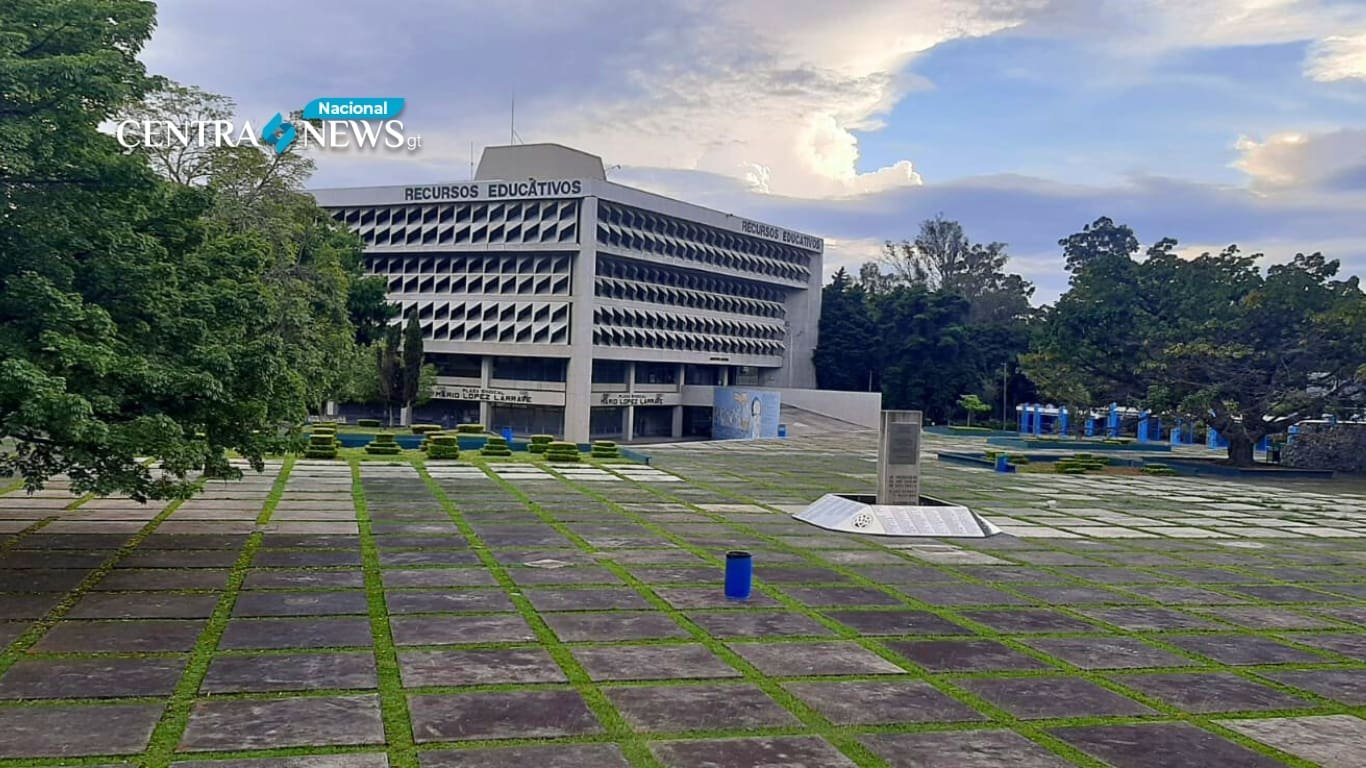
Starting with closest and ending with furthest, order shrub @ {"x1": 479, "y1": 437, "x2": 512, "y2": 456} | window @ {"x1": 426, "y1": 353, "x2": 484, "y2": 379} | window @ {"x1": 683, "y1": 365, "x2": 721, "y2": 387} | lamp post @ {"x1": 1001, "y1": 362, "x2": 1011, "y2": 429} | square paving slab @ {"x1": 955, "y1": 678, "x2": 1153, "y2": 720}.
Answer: square paving slab @ {"x1": 955, "y1": 678, "x2": 1153, "y2": 720} < shrub @ {"x1": 479, "y1": 437, "x2": 512, "y2": 456} < window @ {"x1": 426, "y1": 353, "x2": 484, "y2": 379} < window @ {"x1": 683, "y1": 365, "x2": 721, "y2": 387} < lamp post @ {"x1": 1001, "y1": 362, "x2": 1011, "y2": 429}

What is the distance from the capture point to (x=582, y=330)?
64062mm

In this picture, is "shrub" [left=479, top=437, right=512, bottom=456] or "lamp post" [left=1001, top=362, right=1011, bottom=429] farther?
"lamp post" [left=1001, top=362, right=1011, bottom=429]

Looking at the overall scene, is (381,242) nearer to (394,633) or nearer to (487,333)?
(487,333)

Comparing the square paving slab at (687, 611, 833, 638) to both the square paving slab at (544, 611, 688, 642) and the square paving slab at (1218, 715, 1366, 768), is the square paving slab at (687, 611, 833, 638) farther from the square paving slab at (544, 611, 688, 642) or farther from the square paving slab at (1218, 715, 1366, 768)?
the square paving slab at (1218, 715, 1366, 768)

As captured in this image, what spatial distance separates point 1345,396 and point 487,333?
46.0m

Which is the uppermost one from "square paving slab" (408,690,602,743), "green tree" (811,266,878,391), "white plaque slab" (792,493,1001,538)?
"green tree" (811,266,878,391)

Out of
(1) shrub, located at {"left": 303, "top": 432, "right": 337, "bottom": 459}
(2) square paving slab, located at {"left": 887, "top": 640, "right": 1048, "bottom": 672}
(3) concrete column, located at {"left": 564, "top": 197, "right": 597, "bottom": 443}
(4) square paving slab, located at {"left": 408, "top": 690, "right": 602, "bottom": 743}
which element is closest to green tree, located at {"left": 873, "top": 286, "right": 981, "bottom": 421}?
(3) concrete column, located at {"left": 564, "top": 197, "right": 597, "bottom": 443}

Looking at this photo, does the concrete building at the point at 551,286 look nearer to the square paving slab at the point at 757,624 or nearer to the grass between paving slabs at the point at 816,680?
the grass between paving slabs at the point at 816,680

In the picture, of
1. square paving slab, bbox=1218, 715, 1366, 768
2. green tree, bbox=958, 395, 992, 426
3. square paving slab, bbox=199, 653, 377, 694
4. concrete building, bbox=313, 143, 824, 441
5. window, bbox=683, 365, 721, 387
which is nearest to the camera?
square paving slab, bbox=1218, 715, 1366, 768

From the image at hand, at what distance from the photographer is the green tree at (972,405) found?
76750 millimetres

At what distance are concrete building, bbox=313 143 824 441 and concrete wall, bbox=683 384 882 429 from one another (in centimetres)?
43

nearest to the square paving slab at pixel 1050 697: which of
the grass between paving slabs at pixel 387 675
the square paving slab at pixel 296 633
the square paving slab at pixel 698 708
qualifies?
the square paving slab at pixel 698 708

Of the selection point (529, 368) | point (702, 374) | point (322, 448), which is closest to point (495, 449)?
point (322, 448)

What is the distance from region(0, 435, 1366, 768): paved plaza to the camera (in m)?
9.47
